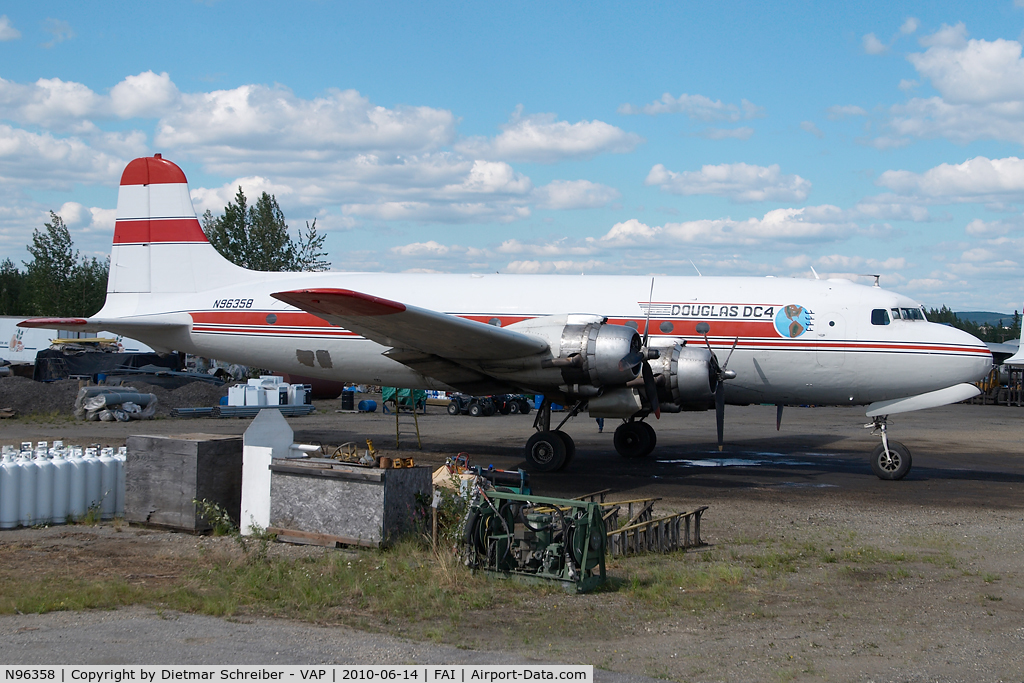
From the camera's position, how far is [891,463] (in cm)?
1462

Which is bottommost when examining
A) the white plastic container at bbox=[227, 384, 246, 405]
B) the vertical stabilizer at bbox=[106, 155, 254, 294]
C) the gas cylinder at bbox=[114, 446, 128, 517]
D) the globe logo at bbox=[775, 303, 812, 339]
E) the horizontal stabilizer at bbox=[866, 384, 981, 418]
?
the gas cylinder at bbox=[114, 446, 128, 517]

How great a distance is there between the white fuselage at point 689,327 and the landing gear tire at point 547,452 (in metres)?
1.21

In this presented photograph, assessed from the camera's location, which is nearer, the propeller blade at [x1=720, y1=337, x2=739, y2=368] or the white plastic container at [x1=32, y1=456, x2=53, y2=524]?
the white plastic container at [x1=32, y1=456, x2=53, y2=524]

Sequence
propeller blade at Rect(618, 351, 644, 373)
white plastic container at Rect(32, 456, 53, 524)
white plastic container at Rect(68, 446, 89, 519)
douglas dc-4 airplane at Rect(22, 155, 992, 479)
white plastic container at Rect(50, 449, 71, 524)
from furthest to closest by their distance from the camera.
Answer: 1. douglas dc-4 airplane at Rect(22, 155, 992, 479)
2. propeller blade at Rect(618, 351, 644, 373)
3. white plastic container at Rect(68, 446, 89, 519)
4. white plastic container at Rect(50, 449, 71, 524)
5. white plastic container at Rect(32, 456, 53, 524)

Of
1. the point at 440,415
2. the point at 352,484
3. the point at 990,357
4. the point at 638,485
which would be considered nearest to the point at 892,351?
the point at 990,357

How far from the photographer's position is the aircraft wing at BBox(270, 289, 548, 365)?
11.9 m

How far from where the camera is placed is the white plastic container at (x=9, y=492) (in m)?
9.27

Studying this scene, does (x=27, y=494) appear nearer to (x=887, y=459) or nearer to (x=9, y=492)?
(x=9, y=492)

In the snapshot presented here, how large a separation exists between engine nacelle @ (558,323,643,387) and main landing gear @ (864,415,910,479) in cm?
487

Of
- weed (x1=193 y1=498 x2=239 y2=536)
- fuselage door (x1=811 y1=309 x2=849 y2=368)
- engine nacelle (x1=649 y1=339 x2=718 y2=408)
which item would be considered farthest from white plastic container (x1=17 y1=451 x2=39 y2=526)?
fuselage door (x1=811 y1=309 x2=849 y2=368)

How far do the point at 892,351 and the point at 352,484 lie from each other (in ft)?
33.6

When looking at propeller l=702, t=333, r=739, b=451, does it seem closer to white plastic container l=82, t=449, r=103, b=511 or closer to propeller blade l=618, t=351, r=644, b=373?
propeller blade l=618, t=351, r=644, b=373

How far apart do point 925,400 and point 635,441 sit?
554 centimetres

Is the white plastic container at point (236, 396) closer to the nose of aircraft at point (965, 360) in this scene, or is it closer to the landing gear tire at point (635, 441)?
the landing gear tire at point (635, 441)
